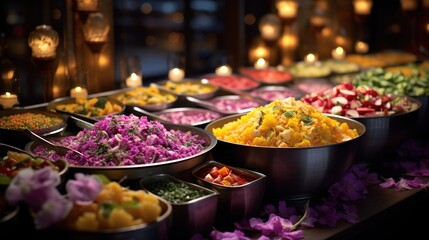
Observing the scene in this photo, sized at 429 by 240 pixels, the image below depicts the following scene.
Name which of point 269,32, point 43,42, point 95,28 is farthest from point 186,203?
point 269,32

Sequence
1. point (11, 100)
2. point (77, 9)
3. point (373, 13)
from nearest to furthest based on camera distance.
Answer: point (11, 100), point (77, 9), point (373, 13)

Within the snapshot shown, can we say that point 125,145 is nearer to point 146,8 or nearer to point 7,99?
point 7,99

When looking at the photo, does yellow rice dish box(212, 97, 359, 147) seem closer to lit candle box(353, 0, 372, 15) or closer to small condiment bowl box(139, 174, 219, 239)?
small condiment bowl box(139, 174, 219, 239)

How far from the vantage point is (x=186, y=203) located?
7.70 feet

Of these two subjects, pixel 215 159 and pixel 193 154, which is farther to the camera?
pixel 215 159

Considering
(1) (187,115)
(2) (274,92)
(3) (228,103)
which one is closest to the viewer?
(1) (187,115)

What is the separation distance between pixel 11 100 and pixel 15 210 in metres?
1.67

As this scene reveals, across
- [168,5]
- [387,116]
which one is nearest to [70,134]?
[387,116]

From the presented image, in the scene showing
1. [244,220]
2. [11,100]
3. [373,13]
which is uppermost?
[373,13]

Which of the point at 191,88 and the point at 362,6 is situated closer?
the point at 191,88

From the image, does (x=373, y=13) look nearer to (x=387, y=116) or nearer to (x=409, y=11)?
(x=409, y=11)

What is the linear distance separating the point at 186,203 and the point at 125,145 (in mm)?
511

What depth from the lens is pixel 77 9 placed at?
167 inches

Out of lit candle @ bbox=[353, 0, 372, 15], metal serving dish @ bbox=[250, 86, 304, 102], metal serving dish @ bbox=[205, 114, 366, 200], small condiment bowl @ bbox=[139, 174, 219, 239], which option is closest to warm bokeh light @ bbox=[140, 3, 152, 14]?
lit candle @ bbox=[353, 0, 372, 15]
